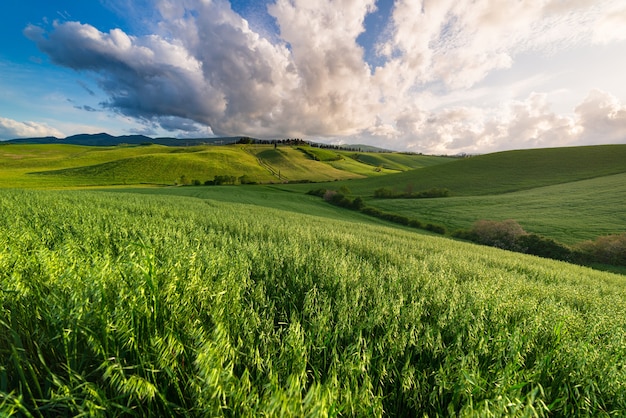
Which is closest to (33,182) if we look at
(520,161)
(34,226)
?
(34,226)

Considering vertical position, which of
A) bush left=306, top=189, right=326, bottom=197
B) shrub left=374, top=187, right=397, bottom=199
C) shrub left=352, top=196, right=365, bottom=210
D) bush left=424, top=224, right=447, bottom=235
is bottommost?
bush left=424, top=224, right=447, bottom=235

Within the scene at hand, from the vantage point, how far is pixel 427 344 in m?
1.75

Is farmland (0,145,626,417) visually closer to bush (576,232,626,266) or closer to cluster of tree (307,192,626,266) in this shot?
cluster of tree (307,192,626,266)

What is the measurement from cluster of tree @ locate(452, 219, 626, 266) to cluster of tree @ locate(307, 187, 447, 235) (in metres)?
3.31

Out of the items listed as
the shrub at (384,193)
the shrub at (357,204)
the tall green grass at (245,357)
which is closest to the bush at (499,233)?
the shrub at (357,204)

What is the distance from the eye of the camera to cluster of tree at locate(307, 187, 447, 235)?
118ft

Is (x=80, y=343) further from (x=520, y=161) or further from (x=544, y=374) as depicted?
(x=520, y=161)

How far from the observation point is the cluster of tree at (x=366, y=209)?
36.1 meters

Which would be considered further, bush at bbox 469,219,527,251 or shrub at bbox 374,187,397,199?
shrub at bbox 374,187,397,199

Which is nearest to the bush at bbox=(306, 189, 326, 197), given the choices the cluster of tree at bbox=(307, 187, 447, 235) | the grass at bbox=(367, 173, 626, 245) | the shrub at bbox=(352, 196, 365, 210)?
the cluster of tree at bbox=(307, 187, 447, 235)

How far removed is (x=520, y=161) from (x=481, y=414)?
92467mm

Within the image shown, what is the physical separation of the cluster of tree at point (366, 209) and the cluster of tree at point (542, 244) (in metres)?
3.31

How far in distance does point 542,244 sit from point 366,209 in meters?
23.9

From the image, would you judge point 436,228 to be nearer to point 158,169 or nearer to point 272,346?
point 272,346
